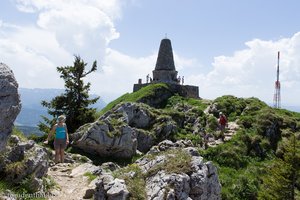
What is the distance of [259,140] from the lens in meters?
36.2

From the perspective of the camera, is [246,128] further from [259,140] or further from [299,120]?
[299,120]

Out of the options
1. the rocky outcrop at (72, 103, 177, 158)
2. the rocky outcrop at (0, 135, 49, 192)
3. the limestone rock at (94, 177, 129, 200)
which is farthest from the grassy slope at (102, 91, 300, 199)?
the rocky outcrop at (0, 135, 49, 192)

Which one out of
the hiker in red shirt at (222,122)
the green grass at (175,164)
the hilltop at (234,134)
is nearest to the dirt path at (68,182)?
the green grass at (175,164)

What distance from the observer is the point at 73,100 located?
3416cm

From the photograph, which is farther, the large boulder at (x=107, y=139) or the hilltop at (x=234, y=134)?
the hilltop at (x=234, y=134)

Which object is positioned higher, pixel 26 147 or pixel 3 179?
pixel 26 147

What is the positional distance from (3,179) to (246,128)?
99.3 feet

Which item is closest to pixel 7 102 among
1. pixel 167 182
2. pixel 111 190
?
pixel 111 190

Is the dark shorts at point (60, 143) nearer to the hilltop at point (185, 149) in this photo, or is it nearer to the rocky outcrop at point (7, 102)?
the hilltop at point (185, 149)

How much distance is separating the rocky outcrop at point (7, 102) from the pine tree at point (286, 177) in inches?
875

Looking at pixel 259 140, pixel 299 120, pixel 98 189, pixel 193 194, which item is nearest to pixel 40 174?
pixel 98 189

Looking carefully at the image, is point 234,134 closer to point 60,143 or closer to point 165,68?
point 60,143

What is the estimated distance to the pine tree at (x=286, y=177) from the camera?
2881 centimetres

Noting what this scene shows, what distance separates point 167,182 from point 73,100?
22.5 metres
